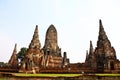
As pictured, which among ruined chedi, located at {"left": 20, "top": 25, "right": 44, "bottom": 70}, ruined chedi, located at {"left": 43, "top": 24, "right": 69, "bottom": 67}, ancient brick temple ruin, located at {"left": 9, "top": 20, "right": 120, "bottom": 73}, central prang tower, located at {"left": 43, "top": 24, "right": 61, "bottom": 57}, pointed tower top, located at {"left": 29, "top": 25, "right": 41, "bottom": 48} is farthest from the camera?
central prang tower, located at {"left": 43, "top": 24, "right": 61, "bottom": 57}

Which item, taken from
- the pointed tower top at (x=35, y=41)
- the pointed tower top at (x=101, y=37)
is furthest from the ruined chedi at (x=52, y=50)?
the pointed tower top at (x=101, y=37)

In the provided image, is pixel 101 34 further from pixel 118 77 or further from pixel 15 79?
pixel 15 79

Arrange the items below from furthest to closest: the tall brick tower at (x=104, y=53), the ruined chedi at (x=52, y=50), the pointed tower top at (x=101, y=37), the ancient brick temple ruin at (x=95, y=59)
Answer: the ruined chedi at (x=52, y=50)
the pointed tower top at (x=101, y=37)
the tall brick tower at (x=104, y=53)
the ancient brick temple ruin at (x=95, y=59)

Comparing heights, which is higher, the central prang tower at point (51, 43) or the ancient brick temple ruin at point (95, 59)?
the central prang tower at point (51, 43)

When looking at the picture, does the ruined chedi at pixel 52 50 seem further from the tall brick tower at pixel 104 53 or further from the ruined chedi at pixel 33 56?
the tall brick tower at pixel 104 53

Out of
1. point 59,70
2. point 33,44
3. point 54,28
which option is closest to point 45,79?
point 59,70

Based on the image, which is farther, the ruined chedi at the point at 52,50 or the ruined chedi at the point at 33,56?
the ruined chedi at the point at 52,50

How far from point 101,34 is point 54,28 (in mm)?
16467

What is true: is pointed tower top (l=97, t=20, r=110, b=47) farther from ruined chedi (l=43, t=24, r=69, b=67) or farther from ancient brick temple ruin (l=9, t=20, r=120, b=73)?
ruined chedi (l=43, t=24, r=69, b=67)

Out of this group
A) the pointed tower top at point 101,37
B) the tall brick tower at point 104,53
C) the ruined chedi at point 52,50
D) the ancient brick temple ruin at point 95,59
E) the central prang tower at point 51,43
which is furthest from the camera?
the central prang tower at point 51,43

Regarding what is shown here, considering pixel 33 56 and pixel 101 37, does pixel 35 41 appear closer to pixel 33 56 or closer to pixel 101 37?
pixel 33 56

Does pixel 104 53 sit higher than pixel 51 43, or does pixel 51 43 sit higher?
pixel 51 43

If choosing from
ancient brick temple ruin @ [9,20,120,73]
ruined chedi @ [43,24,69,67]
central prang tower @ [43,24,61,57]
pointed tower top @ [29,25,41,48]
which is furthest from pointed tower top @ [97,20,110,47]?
central prang tower @ [43,24,61,57]

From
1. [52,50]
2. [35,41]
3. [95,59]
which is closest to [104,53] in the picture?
[95,59]
